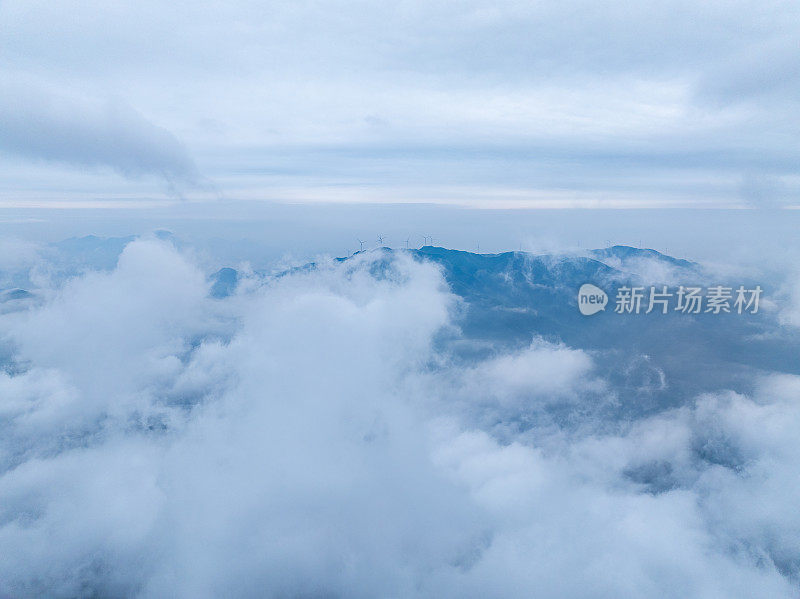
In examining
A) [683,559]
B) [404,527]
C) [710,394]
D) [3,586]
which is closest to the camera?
[683,559]

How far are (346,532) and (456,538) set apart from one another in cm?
3352

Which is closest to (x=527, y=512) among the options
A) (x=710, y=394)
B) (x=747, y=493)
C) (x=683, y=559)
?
(x=683, y=559)

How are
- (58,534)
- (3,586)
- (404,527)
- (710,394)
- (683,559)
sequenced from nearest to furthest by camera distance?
(683,559) < (3,586) < (404,527) < (58,534) < (710,394)

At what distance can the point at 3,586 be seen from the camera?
105 metres

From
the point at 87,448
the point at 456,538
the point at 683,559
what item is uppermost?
the point at 683,559

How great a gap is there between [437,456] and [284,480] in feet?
181

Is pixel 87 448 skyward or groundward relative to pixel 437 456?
groundward

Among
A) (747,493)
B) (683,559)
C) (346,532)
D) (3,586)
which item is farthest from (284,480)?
(747,493)

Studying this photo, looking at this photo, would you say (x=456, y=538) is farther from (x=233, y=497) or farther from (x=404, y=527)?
(x=233, y=497)

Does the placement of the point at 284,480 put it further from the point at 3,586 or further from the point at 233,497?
the point at 3,586

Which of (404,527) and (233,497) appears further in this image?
(233,497)

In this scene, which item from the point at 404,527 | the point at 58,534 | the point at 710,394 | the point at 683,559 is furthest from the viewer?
the point at 710,394

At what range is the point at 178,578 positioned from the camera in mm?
105938

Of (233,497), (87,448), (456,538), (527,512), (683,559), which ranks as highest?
(683,559)
